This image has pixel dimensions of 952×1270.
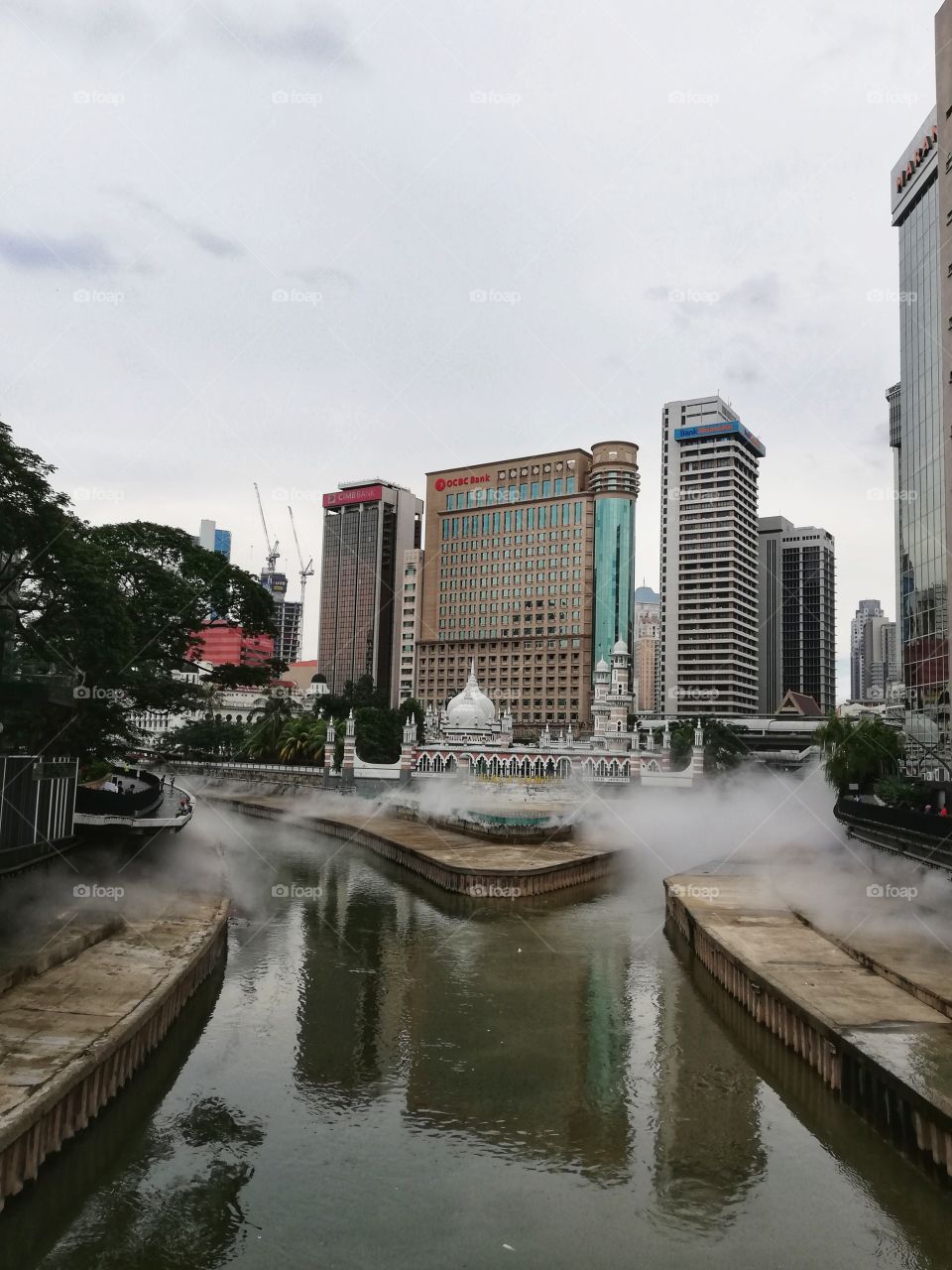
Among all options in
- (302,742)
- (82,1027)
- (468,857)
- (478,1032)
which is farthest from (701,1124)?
(302,742)

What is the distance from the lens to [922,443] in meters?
63.3

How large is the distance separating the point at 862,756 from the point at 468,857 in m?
28.0

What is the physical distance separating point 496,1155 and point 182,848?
37.0m

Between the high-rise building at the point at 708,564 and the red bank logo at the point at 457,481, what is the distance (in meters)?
35.6

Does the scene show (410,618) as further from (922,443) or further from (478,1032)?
(478,1032)

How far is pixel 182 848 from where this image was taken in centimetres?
5116

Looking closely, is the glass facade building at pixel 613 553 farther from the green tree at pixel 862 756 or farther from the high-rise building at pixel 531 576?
the green tree at pixel 862 756

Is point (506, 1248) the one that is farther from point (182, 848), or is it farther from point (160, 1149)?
point (182, 848)

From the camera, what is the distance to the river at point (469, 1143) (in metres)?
15.0

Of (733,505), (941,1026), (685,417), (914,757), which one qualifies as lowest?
(941,1026)

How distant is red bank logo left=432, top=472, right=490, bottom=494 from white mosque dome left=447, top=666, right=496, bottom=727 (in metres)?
90.8

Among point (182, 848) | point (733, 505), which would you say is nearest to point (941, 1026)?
point (182, 848)

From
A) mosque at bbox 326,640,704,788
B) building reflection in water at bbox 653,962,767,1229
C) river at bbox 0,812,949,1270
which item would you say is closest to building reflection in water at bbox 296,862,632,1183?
river at bbox 0,812,949,1270

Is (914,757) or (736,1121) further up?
(914,757)
